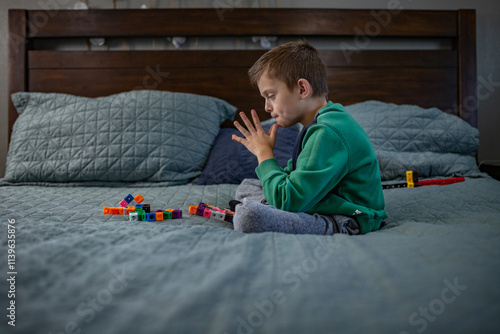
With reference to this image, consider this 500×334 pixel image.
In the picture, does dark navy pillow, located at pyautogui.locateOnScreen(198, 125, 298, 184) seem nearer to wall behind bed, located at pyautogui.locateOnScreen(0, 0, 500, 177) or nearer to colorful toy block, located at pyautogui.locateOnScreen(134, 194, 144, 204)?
colorful toy block, located at pyautogui.locateOnScreen(134, 194, 144, 204)

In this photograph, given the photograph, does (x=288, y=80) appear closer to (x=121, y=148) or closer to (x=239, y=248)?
(x=239, y=248)

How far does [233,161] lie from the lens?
165 centimetres

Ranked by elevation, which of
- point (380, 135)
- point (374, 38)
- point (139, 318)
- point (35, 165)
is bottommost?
point (139, 318)

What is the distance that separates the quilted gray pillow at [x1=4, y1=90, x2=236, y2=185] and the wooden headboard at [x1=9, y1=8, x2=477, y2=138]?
0.37 metres

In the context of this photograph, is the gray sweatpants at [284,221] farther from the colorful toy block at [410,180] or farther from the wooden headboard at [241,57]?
the wooden headboard at [241,57]

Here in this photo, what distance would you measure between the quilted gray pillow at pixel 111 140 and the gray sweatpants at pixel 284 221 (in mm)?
913

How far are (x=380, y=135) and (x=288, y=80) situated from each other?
36.4 inches

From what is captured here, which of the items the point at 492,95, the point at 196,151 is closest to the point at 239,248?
the point at 196,151

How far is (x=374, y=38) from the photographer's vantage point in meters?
2.25

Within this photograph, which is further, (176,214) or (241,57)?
(241,57)

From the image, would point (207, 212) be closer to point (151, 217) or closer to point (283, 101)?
point (151, 217)

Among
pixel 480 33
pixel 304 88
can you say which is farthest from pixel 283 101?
pixel 480 33

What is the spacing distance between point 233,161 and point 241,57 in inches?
32.2

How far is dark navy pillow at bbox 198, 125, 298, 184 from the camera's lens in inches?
63.2
